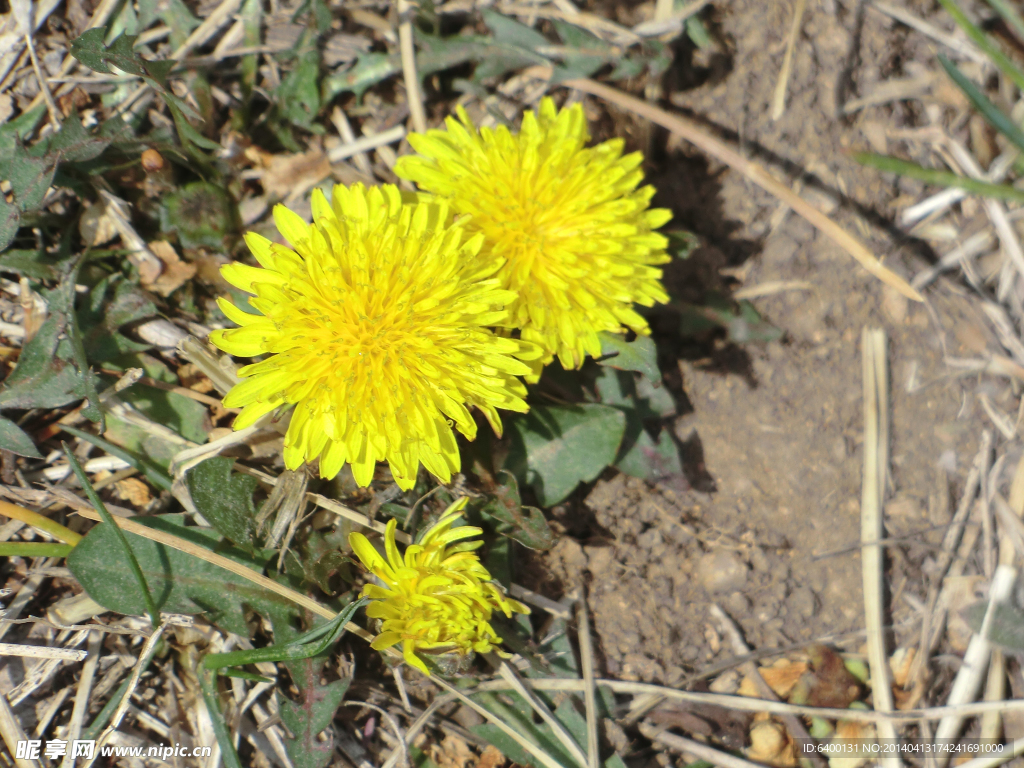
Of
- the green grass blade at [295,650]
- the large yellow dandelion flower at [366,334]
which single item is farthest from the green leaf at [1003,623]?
the green grass blade at [295,650]

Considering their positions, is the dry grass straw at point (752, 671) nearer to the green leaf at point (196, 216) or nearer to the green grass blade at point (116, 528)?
the green grass blade at point (116, 528)

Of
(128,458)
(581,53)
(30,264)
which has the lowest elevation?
(128,458)

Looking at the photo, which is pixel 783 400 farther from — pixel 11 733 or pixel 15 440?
pixel 11 733

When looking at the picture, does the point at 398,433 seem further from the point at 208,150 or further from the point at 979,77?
the point at 979,77

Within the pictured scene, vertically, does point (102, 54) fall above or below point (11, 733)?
above

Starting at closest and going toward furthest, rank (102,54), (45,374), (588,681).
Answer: (102,54) → (45,374) → (588,681)

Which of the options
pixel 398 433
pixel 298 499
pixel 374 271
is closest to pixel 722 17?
pixel 374 271

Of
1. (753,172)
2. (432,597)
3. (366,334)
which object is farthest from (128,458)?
(753,172)
